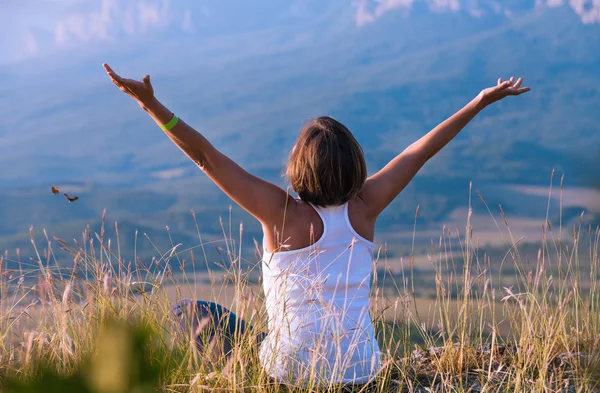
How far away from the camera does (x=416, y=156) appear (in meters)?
2.58

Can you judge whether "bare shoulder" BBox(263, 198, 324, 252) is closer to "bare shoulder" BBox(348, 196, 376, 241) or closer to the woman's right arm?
A: "bare shoulder" BBox(348, 196, 376, 241)

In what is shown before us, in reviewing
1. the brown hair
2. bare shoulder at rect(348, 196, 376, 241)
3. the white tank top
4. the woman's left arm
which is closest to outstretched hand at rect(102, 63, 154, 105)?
the woman's left arm

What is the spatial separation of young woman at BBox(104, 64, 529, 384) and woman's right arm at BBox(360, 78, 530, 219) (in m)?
0.14

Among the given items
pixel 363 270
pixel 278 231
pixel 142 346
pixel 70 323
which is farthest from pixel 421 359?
pixel 142 346

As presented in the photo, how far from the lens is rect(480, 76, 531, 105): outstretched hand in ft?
9.12

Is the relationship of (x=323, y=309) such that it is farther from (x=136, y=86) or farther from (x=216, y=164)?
(x=136, y=86)

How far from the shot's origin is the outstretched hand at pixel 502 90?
278 cm

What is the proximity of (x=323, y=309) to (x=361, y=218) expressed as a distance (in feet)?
1.13

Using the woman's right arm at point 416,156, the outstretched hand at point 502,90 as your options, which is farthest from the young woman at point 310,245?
the outstretched hand at point 502,90

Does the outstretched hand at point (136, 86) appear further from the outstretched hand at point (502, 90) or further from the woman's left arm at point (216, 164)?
the outstretched hand at point (502, 90)

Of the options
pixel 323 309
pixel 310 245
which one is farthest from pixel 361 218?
pixel 323 309

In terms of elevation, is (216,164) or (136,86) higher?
(136,86)

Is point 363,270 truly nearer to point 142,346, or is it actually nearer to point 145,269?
point 145,269

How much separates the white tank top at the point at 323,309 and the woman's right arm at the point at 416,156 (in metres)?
0.21
